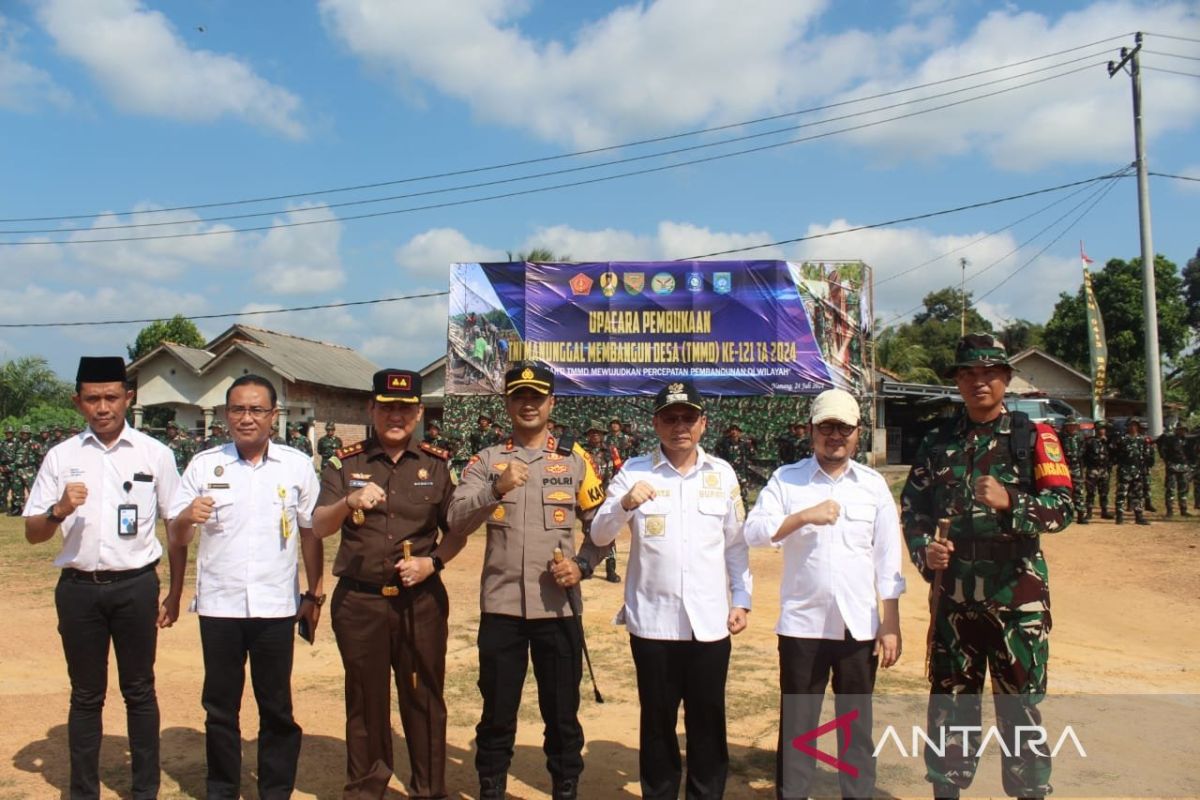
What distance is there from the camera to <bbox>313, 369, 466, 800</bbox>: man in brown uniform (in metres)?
3.73

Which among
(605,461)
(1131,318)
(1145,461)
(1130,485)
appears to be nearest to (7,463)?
(605,461)

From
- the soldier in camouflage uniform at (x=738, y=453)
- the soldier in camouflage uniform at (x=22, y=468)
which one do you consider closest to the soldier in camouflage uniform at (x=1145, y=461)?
the soldier in camouflage uniform at (x=738, y=453)

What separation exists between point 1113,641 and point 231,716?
726cm

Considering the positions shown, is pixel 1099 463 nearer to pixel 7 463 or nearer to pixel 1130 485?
pixel 1130 485

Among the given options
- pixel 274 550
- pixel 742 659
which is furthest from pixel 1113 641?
pixel 274 550

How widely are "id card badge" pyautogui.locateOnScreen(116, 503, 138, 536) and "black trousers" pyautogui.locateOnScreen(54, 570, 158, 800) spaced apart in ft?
0.70

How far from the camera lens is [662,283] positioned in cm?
2062

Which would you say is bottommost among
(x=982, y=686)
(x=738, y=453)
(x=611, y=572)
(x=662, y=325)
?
(x=611, y=572)

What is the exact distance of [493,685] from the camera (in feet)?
12.0

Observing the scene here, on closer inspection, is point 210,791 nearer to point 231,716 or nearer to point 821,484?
point 231,716

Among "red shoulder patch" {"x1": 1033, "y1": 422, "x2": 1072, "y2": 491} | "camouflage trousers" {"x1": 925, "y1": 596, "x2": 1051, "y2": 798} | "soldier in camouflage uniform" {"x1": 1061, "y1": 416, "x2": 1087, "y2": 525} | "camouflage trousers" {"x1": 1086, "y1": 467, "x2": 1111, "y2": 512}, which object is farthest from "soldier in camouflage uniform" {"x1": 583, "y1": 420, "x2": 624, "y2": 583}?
"camouflage trousers" {"x1": 1086, "y1": 467, "x2": 1111, "y2": 512}

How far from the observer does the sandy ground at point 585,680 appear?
4352mm

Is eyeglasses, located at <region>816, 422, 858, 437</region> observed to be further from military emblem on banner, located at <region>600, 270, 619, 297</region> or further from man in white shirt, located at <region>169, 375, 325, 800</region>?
military emblem on banner, located at <region>600, 270, 619, 297</region>

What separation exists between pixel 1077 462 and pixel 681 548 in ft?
45.8
